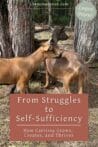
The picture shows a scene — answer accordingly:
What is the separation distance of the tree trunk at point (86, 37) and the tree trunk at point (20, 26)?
1.18 meters

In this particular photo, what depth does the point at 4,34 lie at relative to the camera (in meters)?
6.57

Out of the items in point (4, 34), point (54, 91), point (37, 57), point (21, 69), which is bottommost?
point (54, 91)

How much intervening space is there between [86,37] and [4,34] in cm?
156

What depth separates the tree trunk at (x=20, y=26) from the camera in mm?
6242

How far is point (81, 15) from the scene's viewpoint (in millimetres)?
6527

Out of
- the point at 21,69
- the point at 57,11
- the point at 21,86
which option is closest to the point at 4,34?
the point at 21,69

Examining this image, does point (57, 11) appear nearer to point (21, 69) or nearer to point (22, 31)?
point (22, 31)

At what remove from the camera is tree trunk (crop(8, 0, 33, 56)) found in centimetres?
624

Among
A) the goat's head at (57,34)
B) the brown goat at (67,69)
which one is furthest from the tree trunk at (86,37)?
the brown goat at (67,69)

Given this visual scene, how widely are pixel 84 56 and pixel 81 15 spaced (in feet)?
3.68

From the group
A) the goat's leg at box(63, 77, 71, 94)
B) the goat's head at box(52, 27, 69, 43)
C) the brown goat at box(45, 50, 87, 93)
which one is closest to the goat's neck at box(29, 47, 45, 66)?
the brown goat at box(45, 50, 87, 93)

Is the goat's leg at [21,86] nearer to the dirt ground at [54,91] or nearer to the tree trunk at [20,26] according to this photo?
the dirt ground at [54,91]

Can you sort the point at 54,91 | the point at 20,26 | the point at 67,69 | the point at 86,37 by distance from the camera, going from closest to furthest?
the point at 67,69 < the point at 54,91 < the point at 20,26 < the point at 86,37

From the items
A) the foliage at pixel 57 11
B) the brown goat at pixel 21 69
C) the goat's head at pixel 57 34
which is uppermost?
the goat's head at pixel 57 34
